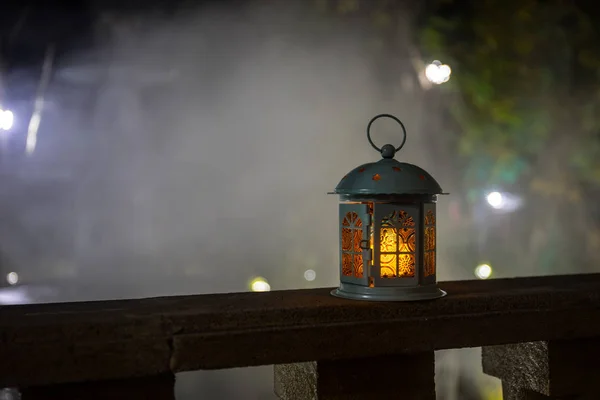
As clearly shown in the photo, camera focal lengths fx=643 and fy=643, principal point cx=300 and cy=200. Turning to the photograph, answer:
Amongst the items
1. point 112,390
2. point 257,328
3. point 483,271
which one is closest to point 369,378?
point 257,328

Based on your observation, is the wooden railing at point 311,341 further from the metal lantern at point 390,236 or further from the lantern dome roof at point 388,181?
the lantern dome roof at point 388,181

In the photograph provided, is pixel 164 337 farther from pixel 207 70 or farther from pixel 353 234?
pixel 207 70

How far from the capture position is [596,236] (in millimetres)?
5992

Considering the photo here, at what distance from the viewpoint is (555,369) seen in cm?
204

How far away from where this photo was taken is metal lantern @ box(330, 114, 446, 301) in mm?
2043

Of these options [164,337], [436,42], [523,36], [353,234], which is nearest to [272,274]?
[436,42]

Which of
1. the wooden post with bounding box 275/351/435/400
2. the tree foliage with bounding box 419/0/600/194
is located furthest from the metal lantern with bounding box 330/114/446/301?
the tree foliage with bounding box 419/0/600/194

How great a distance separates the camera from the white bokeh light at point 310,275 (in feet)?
20.2

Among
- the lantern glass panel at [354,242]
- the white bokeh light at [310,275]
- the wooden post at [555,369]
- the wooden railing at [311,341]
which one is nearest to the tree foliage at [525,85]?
the white bokeh light at [310,275]

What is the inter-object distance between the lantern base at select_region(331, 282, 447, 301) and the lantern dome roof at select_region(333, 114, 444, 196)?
0.99 feet

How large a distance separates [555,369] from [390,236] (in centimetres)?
67

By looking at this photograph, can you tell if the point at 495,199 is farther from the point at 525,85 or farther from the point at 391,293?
the point at 391,293

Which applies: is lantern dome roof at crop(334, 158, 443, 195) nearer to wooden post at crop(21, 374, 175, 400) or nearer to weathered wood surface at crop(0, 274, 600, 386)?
weathered wood surface at crop(0, 274, 600, 386)

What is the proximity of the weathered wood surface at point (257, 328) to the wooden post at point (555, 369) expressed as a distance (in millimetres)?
60
